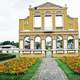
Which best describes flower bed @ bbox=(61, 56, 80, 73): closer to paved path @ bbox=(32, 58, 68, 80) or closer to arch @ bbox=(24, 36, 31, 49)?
paved path @ bbox=(32, 58, 68, 80)

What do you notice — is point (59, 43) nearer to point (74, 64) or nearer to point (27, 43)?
point (27, 43)

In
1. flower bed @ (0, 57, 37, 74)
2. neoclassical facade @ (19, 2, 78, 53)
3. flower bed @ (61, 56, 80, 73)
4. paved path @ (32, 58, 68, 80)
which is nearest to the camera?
paved path @ (32, 58, 68, 80)

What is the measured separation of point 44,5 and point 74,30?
6.74m

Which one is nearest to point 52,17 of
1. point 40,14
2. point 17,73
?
point 40,14

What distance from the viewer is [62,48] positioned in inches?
2067

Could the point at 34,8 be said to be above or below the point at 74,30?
above

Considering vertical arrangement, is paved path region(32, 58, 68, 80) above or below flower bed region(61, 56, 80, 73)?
below

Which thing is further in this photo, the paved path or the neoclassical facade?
the neoclassical facade

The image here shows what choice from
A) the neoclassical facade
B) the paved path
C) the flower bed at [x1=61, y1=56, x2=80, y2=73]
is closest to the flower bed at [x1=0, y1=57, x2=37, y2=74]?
the paved path

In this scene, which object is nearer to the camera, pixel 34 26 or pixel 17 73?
pixel 17 73

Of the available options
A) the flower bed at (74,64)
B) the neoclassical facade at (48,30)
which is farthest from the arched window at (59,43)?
the flower bed at (74,64)

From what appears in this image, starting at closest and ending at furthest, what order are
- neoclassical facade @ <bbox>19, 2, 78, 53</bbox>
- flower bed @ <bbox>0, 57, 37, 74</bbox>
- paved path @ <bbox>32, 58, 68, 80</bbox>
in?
paved path @ <bbox>32, 58, 68, 80</bbox> < flower bed @ <bbox>0, 57, 37, 74</bbox> < neoclassical facade @ <bbox>19, 2, 78, 53</bbox>

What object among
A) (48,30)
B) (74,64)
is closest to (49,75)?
(74,64)

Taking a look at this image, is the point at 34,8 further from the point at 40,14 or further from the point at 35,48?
the point at 35,48
